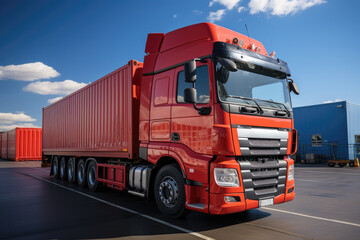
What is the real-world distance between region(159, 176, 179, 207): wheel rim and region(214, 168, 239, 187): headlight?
3.47 feet

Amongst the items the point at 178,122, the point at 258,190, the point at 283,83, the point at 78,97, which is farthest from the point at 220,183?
the point at 78,97

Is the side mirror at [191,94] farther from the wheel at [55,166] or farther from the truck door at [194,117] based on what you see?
the wheel at [55,166]

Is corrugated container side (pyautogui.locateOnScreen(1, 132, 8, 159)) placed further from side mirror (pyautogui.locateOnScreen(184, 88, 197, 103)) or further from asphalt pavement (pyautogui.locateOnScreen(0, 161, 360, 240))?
side mirror (pyautogui.locateOnScreen(184, 88, 197, 103))

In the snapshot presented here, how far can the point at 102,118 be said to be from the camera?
29.5 feet

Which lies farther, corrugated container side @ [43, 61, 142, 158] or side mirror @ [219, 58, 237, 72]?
corrugated container side @ [43, 61, 142, 158]

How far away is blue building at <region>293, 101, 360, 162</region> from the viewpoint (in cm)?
2388

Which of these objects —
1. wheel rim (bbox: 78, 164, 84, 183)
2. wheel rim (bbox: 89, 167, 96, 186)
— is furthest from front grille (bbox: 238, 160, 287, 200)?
wheel rim (bbox: 78, 164, 84, 183)

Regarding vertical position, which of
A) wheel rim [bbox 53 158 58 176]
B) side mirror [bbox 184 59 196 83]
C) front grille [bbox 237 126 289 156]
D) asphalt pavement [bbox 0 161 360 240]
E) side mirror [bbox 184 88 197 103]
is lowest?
asphalt pavement [bbox 0 161 360 240]

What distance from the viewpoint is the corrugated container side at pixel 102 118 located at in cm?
727

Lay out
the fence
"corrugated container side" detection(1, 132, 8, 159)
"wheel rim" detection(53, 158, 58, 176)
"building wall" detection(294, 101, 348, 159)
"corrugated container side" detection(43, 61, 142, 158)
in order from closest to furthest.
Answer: "corrugated container side" detection(43, 61, 142, 158), "wheel rim" detection(53, 158, 58, 176), the fence, "building wall" detection(294, 101, 348, 159), "corrugated container side" detection(1, 132, 8, 159)

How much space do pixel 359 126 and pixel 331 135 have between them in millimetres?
2898

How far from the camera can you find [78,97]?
10953 millimetres

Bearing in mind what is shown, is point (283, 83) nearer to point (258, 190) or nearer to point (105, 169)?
point (258, 190)

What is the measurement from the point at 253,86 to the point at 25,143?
33029 millimetres
